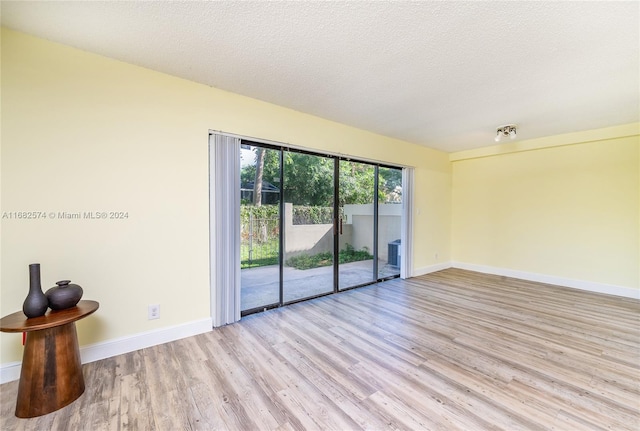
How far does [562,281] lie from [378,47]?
4967 millimetres

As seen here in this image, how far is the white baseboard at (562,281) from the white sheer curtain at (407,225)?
167 centimetres

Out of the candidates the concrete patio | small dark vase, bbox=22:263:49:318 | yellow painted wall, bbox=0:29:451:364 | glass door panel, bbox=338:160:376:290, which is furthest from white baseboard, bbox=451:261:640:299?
small dark vase, bbox=22:263:49:318

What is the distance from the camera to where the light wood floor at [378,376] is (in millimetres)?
1562

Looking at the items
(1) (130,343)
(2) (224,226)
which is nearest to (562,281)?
(2) (224,226)

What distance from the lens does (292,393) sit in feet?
5.88

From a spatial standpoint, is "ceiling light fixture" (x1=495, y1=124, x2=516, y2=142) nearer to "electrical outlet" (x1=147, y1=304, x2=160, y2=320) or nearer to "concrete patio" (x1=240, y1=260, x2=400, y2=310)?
"concrete patio" (x1=240, y1=260, x2=400, y2=310)

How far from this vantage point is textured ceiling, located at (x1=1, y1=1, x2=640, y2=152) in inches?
65.2

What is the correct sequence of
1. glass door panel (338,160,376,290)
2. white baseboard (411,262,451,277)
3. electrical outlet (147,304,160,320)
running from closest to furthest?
electrical outlet (147,304,160,320), glass door panel (338,160,376,290), white baseboard (411,262,451,277)

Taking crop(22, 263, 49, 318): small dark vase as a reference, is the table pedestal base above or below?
below

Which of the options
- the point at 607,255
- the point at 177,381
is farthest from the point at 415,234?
the point at 177,381

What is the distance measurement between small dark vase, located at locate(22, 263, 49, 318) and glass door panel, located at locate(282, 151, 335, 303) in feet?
7.09

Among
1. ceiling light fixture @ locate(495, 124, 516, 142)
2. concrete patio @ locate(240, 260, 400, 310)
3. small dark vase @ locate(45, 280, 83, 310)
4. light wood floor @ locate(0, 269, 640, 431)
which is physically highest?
ceiling light fixture @ locate(495, 124, 516, 142)

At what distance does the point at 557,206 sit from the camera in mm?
4465

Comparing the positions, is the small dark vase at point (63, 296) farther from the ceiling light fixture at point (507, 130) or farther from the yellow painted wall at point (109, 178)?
the ceiling light fixture at point (507, 130)
